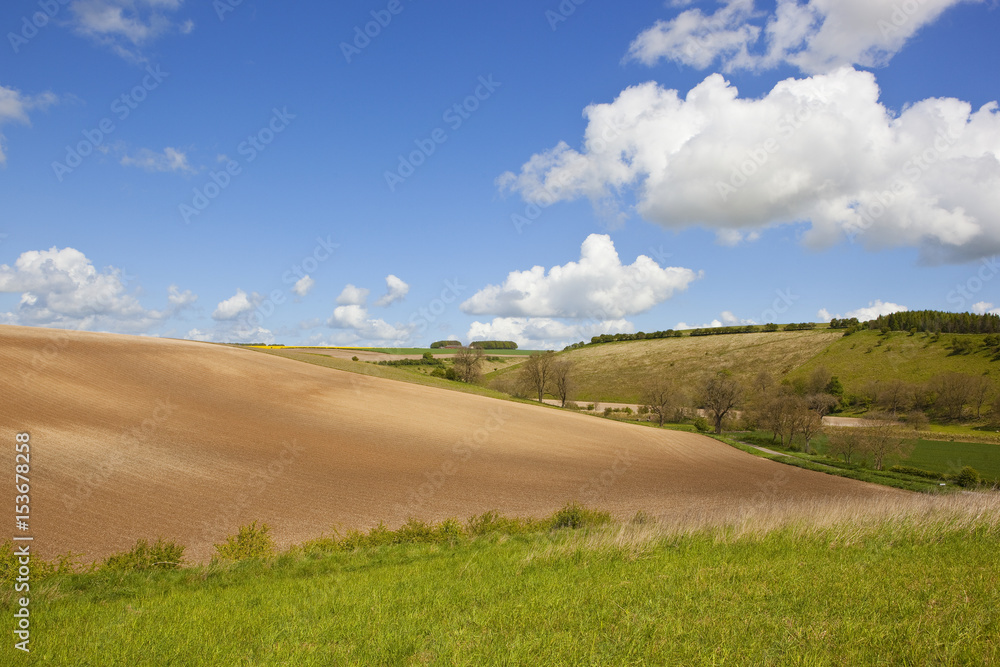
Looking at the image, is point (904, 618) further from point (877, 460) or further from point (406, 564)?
point (877, 460)

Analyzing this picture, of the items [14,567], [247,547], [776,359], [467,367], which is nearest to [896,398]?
[776,359]

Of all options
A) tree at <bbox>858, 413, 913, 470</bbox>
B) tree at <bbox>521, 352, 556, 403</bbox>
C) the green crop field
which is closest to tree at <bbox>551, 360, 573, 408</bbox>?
tree at <bbox>521, 352, 556, 403</bbox>

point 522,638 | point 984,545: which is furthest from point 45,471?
point 984,545

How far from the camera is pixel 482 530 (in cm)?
1518

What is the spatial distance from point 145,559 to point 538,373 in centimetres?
8413

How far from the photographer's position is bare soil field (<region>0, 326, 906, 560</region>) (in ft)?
60.4

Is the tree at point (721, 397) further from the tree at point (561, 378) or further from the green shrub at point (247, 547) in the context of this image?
the green shrub at point (247, 547)

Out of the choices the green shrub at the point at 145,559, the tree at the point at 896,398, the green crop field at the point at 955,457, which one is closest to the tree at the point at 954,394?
the tree at the point at 896,398

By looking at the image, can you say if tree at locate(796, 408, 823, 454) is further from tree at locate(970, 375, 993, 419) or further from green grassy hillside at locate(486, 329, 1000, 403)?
green grassy hillside at locate(486, 329, 1000, 403)

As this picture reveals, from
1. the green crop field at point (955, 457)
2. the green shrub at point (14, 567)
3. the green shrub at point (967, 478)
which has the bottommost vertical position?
the green crop field at point (955, 457)

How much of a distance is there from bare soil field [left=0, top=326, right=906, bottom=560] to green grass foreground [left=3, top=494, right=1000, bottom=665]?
22.2 ft

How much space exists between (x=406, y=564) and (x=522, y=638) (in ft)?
20.3

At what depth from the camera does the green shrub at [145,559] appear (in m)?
11.7

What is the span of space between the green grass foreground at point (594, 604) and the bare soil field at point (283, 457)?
675 cm
